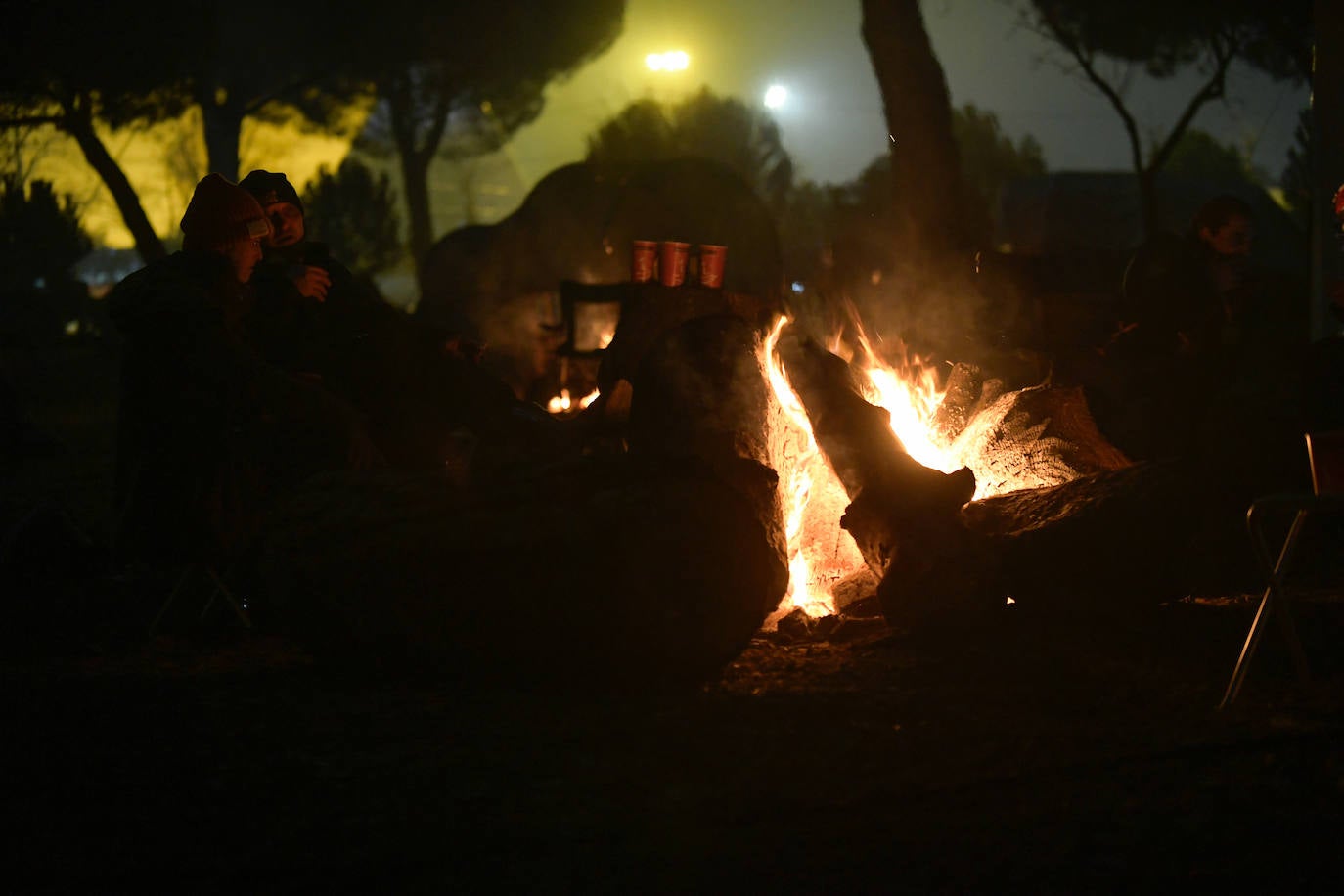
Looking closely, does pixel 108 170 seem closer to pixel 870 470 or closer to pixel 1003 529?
pixel 870 470

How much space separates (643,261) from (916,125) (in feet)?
11.4

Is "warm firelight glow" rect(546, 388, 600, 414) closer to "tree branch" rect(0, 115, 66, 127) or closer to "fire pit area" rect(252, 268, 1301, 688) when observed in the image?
"fire pit area" rect(252, 268, 1301, 688)

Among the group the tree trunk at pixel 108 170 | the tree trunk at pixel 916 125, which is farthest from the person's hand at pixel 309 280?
the tree trunk at pixel 108 170

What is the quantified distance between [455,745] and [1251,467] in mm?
5347

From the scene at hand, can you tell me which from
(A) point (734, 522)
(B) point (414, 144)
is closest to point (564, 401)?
(A) point (734, 522)

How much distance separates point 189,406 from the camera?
18.4 feet

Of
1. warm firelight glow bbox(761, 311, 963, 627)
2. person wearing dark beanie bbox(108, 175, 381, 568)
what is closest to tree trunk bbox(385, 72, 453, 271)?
warm firelight glow bbox(761, 311, 963, 627)

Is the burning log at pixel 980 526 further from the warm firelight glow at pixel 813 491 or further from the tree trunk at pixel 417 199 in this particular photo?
the tree trunk at pixel 417 199

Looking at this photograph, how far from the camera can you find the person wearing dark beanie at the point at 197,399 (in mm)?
5504

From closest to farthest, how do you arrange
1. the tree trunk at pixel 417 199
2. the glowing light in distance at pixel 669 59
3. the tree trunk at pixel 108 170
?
the tree trunk at pixel 108 170 < the tree trunk at pixel 417 199 < the glowing light in distance at pixel 669 59

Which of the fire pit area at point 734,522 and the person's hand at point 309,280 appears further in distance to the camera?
the person's hand at point 309,280

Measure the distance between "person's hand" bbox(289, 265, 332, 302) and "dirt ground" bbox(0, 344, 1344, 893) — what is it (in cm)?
171

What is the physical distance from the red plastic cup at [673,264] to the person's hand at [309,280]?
1.81m

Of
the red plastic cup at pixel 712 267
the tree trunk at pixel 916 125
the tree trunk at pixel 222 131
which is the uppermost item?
the tree trunk at pixel 222 131
